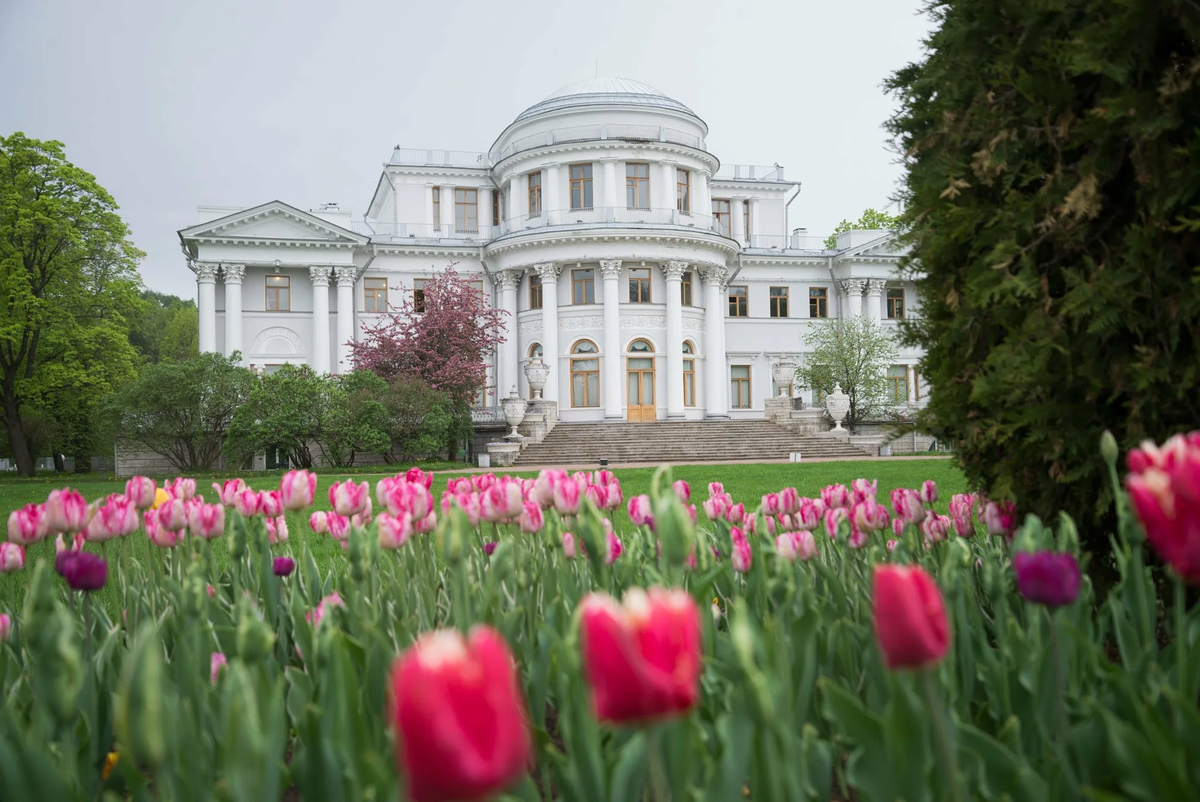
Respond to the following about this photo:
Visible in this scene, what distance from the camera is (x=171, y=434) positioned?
1004 inches

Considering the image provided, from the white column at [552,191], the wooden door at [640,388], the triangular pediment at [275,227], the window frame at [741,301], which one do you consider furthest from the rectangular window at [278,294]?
the window frame at [741,301]

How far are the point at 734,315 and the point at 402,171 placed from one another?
1671cm

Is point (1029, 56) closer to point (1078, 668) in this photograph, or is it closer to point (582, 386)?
point (1078, 668)

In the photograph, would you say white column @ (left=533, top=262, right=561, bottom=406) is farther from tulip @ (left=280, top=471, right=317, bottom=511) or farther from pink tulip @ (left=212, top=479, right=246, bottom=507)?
tulip @ (left=280, top=471, right=317, bottom=511)

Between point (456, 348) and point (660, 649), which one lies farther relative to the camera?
point (456, 348)

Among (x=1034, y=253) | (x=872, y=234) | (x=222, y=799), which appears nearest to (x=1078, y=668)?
(x=1034, y=253)

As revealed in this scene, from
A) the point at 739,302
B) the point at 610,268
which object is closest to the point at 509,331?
the point at 610,268

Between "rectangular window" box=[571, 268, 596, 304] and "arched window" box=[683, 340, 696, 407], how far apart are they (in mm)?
4439

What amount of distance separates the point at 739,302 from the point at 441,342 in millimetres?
15264

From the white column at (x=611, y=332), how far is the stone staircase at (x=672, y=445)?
279 centimetres

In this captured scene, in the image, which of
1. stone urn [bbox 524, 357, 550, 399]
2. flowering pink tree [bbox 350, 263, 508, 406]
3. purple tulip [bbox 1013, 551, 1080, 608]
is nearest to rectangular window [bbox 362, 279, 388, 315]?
flowering pink tree [bbox 350, 263, 508, 406]

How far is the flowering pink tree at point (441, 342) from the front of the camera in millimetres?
30438

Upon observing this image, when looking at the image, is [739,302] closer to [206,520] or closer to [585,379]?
[585,379]

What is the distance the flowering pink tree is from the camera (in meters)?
30.4
